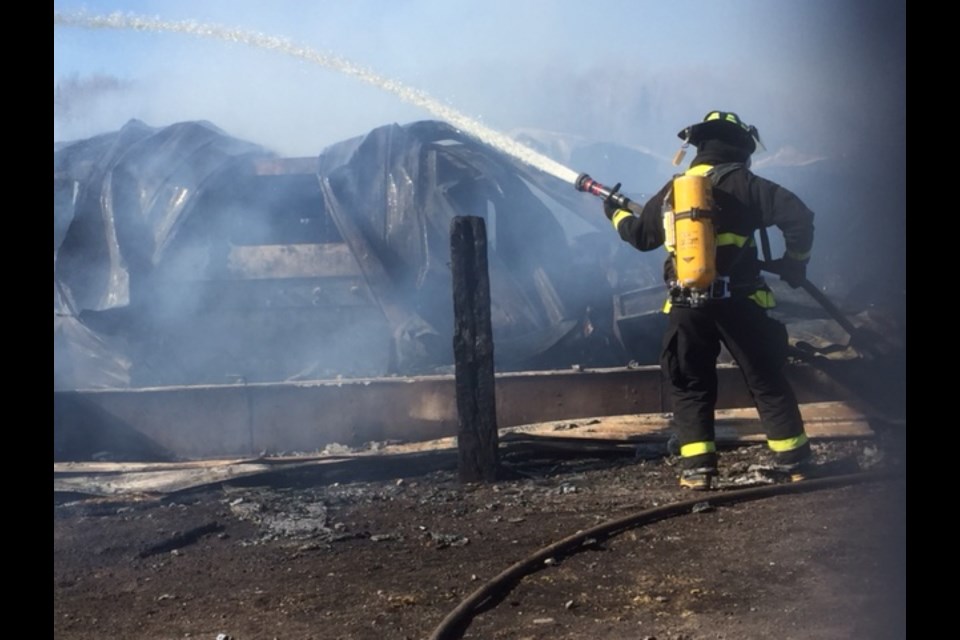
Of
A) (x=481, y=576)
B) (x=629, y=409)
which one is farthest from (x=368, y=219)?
(x=481, y=576)

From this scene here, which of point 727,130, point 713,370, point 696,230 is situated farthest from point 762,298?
point 727,130

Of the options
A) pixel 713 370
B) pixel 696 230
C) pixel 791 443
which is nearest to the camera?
pixel 696 230

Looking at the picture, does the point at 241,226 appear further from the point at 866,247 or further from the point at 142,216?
the point at 866,247

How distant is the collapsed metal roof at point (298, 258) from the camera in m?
8.22

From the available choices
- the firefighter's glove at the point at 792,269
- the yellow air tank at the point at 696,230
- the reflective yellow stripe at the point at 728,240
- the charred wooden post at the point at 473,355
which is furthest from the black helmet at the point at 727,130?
the charred wooden post at the point at 473,355

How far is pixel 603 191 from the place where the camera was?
5555mm

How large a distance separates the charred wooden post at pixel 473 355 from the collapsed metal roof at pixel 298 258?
2.44 metres

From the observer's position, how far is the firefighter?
4.89 metres

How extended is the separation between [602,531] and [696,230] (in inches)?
63.7

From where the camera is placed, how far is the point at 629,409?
6.45m

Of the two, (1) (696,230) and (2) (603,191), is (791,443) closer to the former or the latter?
(1) (696,230)

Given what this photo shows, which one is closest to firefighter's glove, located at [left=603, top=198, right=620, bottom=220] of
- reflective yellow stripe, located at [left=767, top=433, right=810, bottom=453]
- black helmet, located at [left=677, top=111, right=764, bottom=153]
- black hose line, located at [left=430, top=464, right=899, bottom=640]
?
black helmet, located at [left=677, top=111, right=764, bottom=153]
